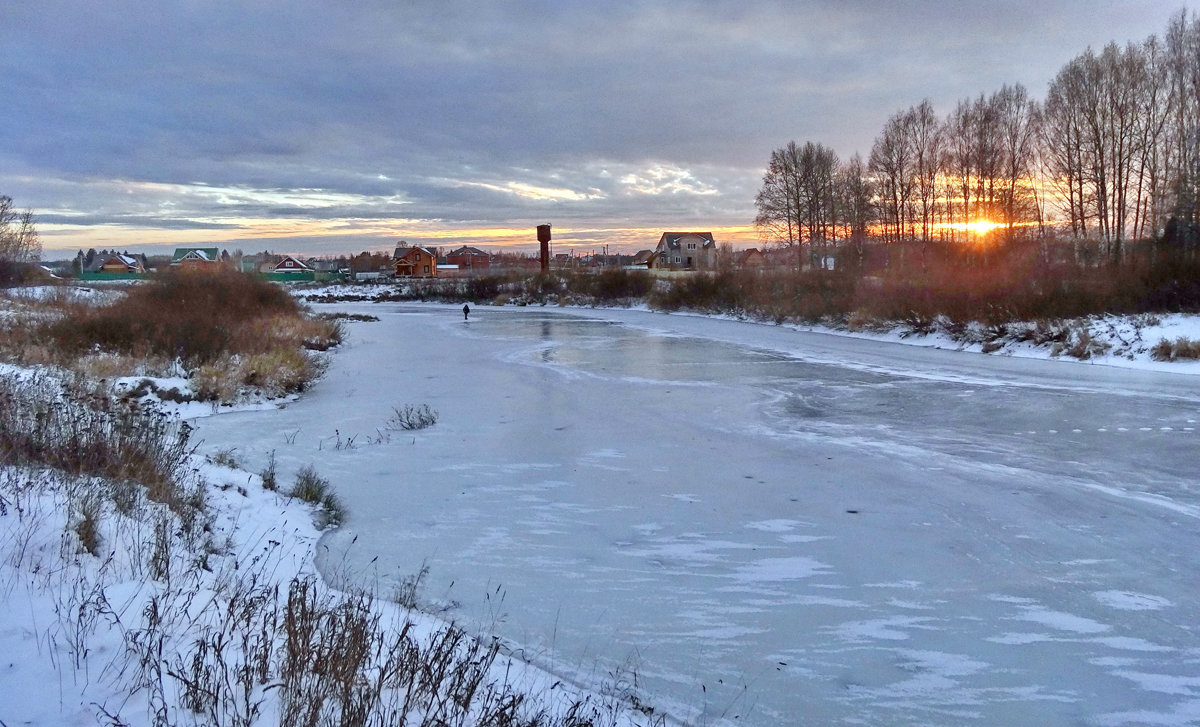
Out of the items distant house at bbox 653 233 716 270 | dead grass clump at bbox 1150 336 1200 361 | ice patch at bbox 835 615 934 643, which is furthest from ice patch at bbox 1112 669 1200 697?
distant house at bbox 653 233 716 270

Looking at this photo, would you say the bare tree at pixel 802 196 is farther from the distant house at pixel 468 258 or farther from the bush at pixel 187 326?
the distant house at pixel 468 258

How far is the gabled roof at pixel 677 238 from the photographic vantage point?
106 meters

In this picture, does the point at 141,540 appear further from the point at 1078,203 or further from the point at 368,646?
the point at 1078,203

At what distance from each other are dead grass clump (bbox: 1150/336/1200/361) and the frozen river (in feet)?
6.77

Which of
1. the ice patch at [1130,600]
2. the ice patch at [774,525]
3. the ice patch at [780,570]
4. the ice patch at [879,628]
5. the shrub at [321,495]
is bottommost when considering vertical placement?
the ice patch at [879,628]

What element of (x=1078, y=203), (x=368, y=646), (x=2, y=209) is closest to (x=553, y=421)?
(x=368, y=646)

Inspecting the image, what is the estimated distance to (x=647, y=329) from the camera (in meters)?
32.7

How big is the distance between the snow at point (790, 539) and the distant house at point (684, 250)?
90447 mm

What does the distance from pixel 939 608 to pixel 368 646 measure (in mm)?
3658

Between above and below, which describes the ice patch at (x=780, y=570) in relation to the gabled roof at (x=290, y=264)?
below

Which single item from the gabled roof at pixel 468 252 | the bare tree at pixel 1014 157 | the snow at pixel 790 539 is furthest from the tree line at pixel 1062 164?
the gabled roof at pixel 468 252

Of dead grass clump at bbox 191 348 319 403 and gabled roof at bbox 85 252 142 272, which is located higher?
gabled roof at bbox 85 252 142 272

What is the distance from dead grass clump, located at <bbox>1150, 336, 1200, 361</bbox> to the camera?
1656cm

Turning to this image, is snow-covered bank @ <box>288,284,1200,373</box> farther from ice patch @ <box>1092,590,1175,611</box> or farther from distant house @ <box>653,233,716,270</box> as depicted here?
distant house @ <box>653,233,716,270</box>
